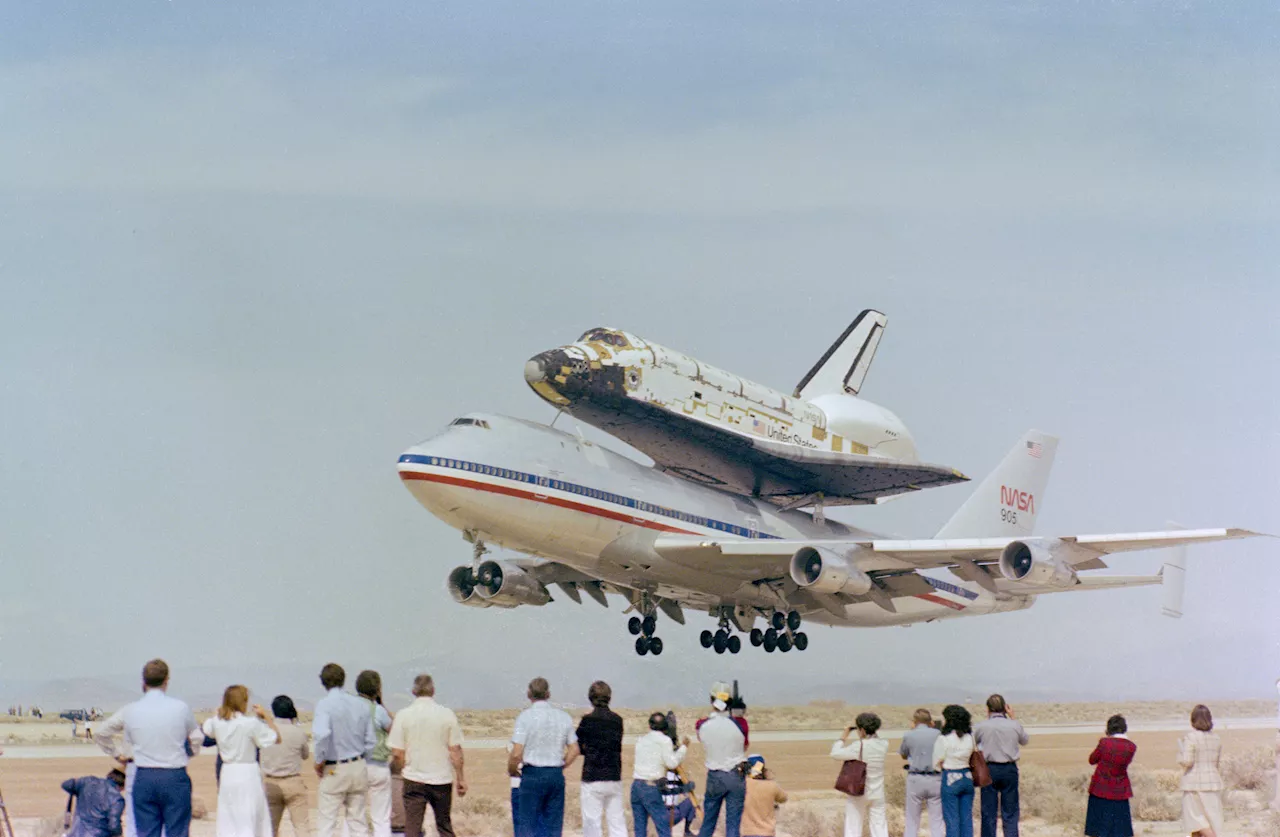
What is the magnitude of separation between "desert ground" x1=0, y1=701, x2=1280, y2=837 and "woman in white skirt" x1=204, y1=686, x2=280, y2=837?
7.61 metres

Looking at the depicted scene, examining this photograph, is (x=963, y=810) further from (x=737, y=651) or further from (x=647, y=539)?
(x=737, y=651)

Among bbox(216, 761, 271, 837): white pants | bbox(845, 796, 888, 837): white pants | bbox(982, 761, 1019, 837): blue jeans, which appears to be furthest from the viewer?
bbox(845, 796, 888, 837): white pants

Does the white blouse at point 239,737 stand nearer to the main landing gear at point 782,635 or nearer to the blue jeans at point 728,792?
the blue jeans at point 728,792

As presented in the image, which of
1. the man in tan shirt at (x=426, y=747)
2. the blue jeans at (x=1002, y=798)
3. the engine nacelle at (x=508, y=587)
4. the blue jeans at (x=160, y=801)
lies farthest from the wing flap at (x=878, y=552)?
the blue jeans at (x=160, y=801)

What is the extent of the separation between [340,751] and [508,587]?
26.8m

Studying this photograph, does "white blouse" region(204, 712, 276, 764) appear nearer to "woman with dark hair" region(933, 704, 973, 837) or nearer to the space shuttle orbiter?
"woman with dark hair" region(933, 704, 973, 837)

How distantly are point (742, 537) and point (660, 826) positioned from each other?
24407 millimetres

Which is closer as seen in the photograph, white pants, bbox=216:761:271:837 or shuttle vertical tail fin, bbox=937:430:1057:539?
white pants, bbox=216:761:271:837

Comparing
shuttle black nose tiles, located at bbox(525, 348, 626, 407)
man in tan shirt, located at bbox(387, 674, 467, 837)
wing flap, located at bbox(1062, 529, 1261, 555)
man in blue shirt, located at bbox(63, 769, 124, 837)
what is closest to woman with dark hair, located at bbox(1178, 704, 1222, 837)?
man in tan shirt, located at bbox(387, 674, 467, 837)

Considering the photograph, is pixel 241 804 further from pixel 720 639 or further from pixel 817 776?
pixel 720 639

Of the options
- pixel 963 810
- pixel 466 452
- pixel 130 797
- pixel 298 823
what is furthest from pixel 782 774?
pixel 130 797

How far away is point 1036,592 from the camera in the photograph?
46094 millimetres

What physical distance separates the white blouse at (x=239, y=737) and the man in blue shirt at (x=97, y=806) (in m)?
1.54

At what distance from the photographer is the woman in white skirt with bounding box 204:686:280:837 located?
1602cm
